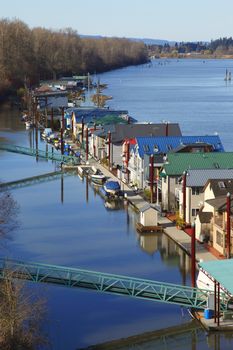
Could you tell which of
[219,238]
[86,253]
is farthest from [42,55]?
[219,238]

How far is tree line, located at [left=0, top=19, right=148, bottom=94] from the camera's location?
83.8 m

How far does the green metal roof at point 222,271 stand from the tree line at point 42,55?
201 ft

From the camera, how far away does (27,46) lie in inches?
3536

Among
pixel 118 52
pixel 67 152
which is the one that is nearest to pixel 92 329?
pixel 67 152

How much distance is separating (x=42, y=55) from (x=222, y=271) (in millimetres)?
84526

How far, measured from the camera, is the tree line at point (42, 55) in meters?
83.8

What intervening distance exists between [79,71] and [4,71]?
30.8 m

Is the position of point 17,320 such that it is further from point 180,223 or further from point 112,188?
point 112,188

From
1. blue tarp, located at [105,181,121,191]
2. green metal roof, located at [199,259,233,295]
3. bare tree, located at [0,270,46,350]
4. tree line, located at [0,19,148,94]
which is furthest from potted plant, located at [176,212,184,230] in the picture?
Answer: tree line, located at [0,19,148,94]

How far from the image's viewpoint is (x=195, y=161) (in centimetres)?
2648

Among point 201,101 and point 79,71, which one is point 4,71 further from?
point 79,71

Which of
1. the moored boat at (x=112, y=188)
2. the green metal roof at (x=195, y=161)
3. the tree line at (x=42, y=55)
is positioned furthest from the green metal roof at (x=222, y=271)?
the tree line at (x=42, y=55)

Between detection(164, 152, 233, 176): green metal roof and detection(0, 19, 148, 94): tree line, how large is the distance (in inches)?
2012

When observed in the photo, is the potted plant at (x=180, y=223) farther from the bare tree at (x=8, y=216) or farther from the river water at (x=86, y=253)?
the bare tree at (x=8, y=216)
